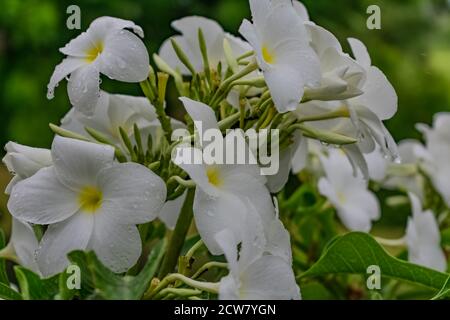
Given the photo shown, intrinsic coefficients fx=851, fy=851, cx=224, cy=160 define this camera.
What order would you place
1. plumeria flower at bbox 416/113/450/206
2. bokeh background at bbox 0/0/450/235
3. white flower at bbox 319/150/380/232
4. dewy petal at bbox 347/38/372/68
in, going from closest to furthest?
1. dewy petal at bbox 347/38/372/68
2. white flower at bbox 319/150/380/232
3. plumeria flower at bbox 416/113/450/206
4. bokeh background at bbox 0/0/450/235

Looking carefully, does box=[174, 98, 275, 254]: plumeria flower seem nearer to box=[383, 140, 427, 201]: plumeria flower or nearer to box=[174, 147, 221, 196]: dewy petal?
box=[174, 147, 221, 196]: dewy petal

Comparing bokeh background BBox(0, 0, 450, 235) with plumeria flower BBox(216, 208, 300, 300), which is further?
bokeh background BBox(0, 0, 450, 235)

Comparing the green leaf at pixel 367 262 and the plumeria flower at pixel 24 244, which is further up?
the plumeria flower at pixel 24 244

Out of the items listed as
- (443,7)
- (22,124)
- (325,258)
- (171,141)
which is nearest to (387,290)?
(325,258)

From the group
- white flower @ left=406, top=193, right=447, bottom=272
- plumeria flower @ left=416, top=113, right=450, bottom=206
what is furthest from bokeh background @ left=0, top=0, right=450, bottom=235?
white flower @ left=406, top=193, right=447, bottom=272

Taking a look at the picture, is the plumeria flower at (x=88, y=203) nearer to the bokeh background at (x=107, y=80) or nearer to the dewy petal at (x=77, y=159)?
the dewy petal at (x=77, y=159)

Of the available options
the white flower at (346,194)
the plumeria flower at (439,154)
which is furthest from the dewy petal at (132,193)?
the plumeria flower at (439,154)
